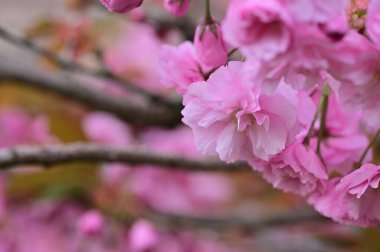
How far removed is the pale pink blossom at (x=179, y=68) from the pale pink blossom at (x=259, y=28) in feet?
0.34

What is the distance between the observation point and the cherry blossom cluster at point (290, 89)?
37cm

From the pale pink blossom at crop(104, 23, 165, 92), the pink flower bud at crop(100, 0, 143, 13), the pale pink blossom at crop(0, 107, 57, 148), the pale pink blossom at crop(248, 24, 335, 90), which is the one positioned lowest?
the pale pink blossom at crop(0, 107, 57, 148)

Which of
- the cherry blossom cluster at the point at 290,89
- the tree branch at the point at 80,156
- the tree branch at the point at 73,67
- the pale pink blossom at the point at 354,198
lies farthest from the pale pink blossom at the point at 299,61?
the tree branch at the point at 73,67

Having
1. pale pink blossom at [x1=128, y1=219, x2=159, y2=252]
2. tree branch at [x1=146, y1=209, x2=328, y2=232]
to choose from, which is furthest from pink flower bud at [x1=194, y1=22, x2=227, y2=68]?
tree branch at [x1=146, y1=209, x2=328, y2=232]

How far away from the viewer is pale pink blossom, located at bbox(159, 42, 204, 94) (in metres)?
0.48

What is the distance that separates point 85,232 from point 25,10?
170 centimetres

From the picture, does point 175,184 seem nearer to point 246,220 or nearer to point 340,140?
point 246,220

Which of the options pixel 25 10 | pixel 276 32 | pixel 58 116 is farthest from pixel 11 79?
pixel 25 10

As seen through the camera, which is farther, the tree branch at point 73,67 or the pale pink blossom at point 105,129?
the pale pink blossom at point 105,129

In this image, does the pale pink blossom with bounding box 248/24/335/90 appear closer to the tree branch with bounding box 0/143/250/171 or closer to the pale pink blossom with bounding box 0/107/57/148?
the tree branch with bounding box 0/143/250/171

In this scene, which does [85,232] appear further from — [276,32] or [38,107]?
[276,32]

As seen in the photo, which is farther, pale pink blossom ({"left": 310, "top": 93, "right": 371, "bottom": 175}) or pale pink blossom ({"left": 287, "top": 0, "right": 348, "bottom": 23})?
pale pink blossom ({"left": 310, "top": 93, "right": 371, "bottom": 175})

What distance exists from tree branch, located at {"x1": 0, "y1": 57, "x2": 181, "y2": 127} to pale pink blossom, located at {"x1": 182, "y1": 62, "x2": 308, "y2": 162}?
626 mm

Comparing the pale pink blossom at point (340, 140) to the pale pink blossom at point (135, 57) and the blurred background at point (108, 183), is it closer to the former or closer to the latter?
the blurred background at point (108, 183)
